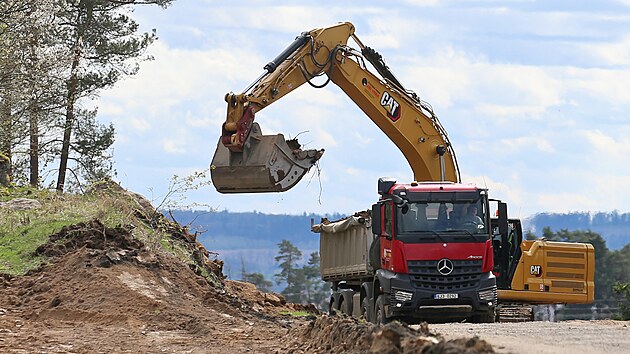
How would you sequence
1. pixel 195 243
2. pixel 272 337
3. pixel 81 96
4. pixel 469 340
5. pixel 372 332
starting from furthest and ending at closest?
pixel 81 96 → pixel 195 243 → pixel 272 337 → pixel 372 332 → pixel 469 340

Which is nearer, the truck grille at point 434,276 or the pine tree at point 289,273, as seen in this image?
the truck grille at point 434,276

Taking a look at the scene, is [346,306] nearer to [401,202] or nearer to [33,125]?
[401,202]

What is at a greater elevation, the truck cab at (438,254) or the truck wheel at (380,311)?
the truck cab at (438,254)

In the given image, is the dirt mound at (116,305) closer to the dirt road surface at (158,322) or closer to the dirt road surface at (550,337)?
the dirt road surface at (158,322)

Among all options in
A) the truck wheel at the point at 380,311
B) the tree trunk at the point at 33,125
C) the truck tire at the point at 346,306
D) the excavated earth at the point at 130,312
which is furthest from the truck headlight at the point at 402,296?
the tree trunk at the point at 33,125

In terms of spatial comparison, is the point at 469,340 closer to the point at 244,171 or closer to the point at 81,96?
the point at 244,171

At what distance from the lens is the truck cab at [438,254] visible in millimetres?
21109

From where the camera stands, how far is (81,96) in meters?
42.7

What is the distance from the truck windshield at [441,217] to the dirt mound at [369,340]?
152 inches

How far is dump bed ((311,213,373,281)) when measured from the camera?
949 inches

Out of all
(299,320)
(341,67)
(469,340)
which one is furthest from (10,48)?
(469,340)

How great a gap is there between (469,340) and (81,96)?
33883mm

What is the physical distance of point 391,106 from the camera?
87.2 ft

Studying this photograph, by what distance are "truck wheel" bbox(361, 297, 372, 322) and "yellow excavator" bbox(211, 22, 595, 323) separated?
4 centimetres
